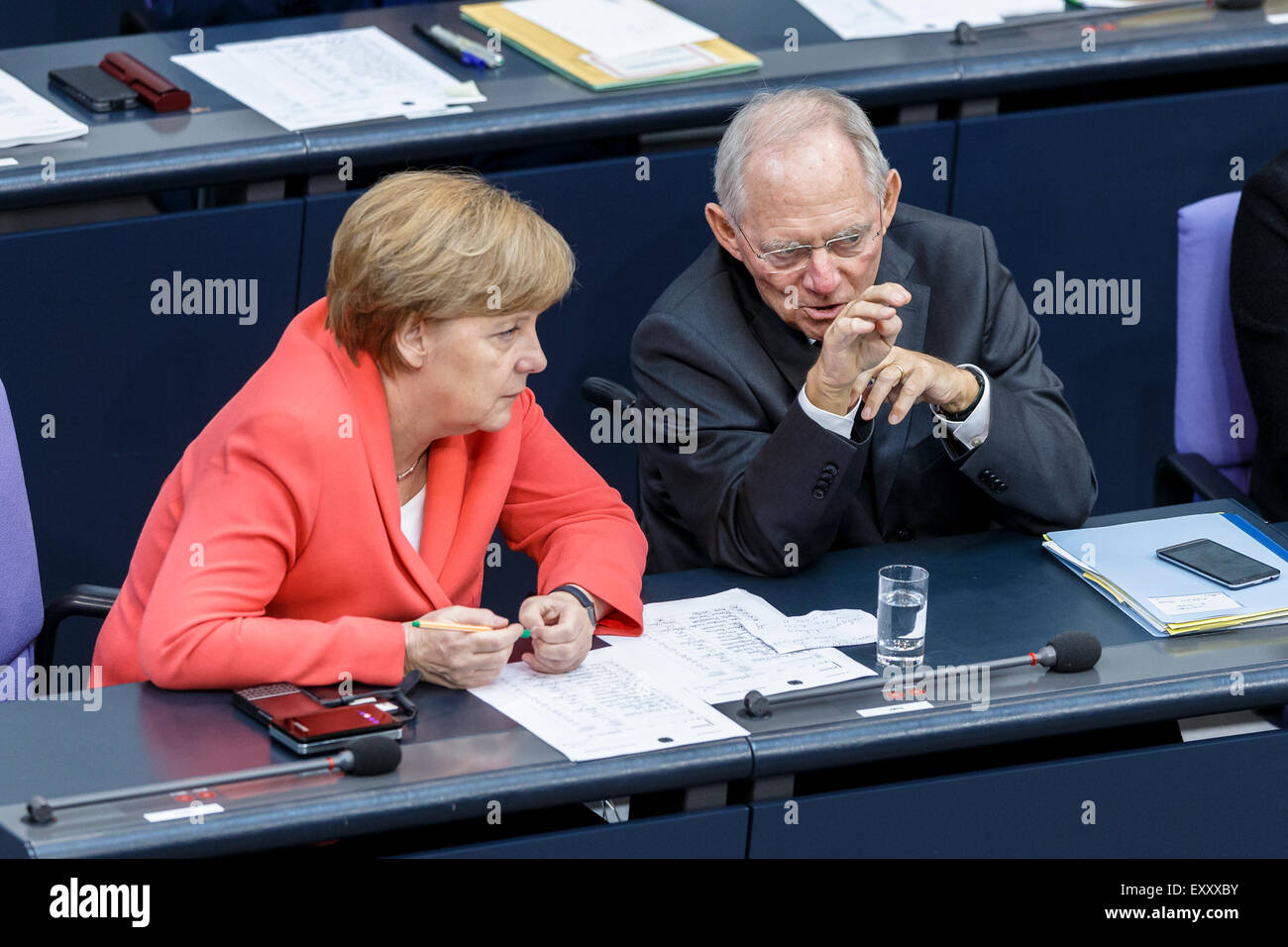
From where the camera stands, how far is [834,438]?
2.83 meters

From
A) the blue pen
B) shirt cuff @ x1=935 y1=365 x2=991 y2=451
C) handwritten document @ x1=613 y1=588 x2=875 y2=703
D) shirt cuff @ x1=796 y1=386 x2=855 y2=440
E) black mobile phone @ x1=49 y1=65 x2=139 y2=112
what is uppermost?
the blue pen

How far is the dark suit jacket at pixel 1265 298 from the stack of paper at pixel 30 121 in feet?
6.53

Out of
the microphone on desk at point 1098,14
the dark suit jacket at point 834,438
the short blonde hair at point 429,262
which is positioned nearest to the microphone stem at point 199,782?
the short blonde hair at point 429,262

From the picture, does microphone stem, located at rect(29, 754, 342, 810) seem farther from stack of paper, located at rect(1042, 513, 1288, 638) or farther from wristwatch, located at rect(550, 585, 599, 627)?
stack of paper, located at rect(1042, 513, 1288, 638)

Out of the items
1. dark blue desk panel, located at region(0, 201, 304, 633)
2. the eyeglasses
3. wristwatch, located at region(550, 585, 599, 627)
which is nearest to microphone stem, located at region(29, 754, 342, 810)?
wristwatch, located at region(550, 585, 599, 627)

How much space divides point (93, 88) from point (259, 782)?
6.05 ft

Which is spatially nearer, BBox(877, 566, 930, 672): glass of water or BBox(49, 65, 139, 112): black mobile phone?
BBox(877, 566, 930, 672): glass of water

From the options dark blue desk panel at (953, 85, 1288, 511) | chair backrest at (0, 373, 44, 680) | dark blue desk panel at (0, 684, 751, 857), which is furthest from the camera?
dark blue desk panel at (953, 85, 1288, 511)

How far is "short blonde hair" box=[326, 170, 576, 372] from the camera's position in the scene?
2.54 meters

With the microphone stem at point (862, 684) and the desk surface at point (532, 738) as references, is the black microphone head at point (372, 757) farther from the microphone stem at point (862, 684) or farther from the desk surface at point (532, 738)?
the microphone stem at point (862, 684)

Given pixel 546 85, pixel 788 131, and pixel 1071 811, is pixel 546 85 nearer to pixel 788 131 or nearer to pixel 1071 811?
pixel 788 131

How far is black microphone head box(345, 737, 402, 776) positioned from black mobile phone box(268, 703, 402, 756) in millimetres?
37

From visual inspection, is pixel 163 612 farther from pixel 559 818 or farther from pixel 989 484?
pixel 989 484

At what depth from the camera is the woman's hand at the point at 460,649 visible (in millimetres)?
2467
